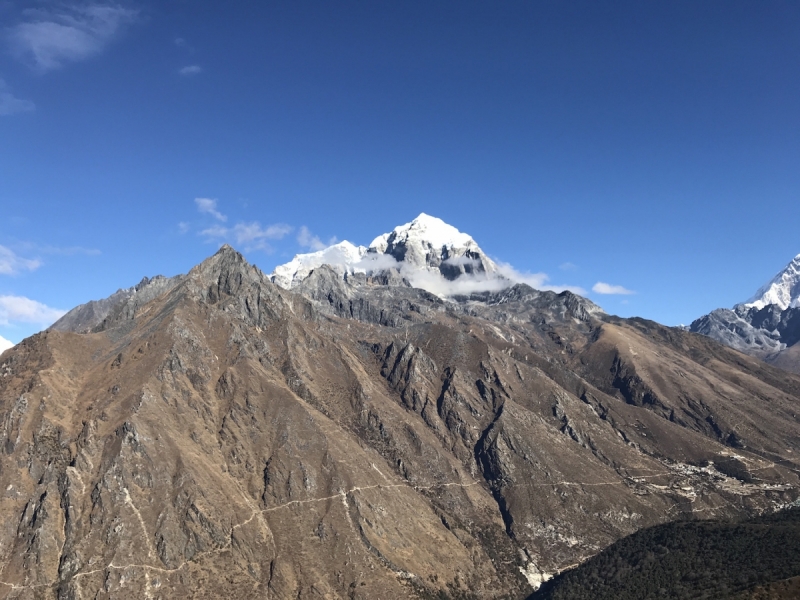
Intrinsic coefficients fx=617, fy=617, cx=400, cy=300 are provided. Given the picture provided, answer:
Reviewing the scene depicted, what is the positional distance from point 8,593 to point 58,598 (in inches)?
603

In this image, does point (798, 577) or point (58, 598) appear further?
point (58, 598)

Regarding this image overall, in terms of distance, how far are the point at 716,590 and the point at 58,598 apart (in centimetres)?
21116

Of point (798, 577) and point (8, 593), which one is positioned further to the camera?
point (8, 593)

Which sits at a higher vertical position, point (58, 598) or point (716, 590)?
point (58, 598)

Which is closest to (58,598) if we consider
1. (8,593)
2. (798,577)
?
(8,593)

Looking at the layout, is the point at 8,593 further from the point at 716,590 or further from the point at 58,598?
the point at 716,590

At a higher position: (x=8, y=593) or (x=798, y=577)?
(x=8, y=593)

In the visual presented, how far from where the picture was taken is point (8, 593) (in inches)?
7790

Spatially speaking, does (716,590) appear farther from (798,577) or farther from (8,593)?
(8,593)

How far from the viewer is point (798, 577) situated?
171 m

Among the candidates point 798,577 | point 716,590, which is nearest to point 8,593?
point 716,590

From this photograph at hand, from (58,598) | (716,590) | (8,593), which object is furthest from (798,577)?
(8,593)

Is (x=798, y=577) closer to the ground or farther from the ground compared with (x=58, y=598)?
closer to the ground

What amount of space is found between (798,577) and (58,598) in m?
224
